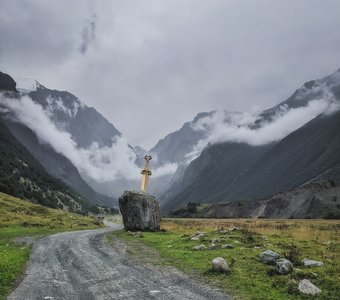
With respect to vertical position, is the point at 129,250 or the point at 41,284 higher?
the point at 129,250

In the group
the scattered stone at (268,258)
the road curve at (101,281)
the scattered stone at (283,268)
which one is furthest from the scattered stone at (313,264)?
the road curve at (101,281)

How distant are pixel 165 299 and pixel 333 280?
802 cm

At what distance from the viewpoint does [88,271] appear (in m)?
24.2

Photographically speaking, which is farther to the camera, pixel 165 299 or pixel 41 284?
pixel 41 284

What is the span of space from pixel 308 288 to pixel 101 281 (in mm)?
10064

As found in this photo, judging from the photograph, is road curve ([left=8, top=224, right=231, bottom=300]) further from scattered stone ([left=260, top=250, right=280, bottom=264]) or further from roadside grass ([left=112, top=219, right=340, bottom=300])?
scattered stone ([left=260, top=250, right=280, bottom=264])

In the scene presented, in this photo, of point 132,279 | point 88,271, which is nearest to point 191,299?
point 132,279

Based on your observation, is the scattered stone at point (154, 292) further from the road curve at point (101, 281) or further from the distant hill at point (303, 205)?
the distant hill at point (303, 205)

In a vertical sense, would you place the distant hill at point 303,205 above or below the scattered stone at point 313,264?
above

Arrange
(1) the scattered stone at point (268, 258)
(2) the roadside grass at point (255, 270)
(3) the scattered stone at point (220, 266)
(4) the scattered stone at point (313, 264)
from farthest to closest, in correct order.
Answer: (1) the scattered stone at point (268, 258) → (4) the scattered stone at point (313, 264) → (3) the scattered stone at point (220, 266) → (2) the roadside grass at point (255, 270)

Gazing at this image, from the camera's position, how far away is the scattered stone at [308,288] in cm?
1747

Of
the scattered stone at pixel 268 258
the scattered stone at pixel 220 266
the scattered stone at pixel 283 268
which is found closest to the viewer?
the scattered stone at pixel 283 268

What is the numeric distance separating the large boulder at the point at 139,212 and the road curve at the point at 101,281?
30.9 m

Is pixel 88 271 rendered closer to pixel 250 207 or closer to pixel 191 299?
pixel 191 299
